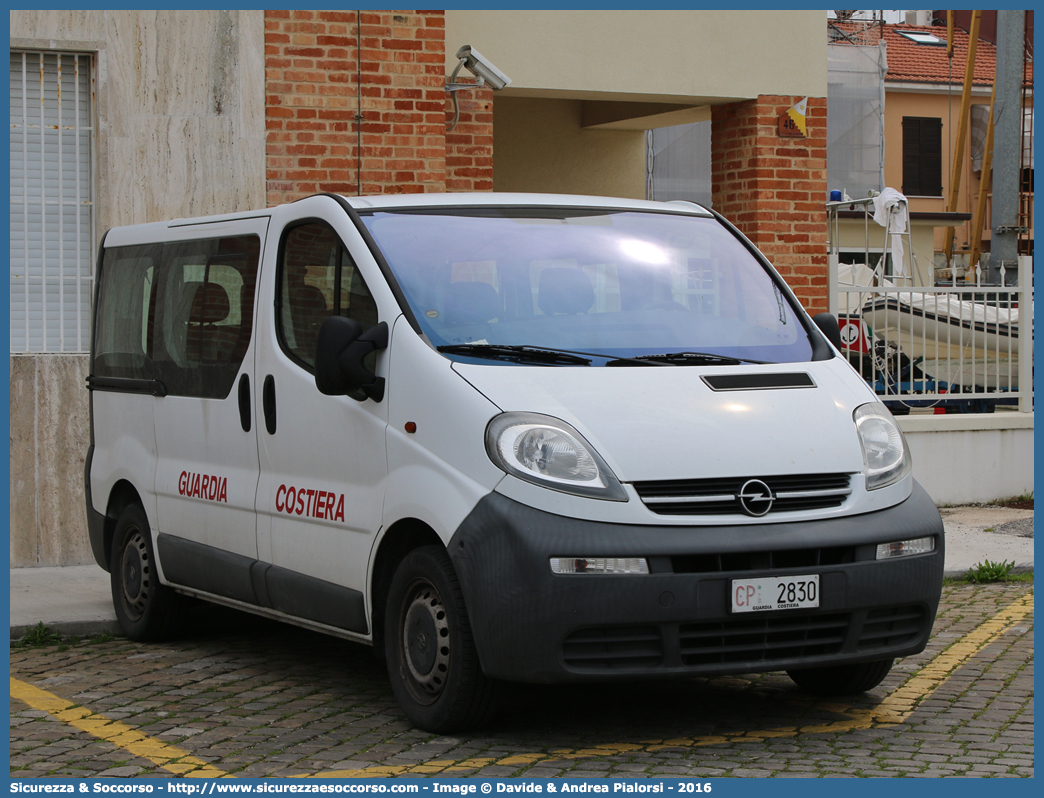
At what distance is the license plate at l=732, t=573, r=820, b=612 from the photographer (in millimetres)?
4953

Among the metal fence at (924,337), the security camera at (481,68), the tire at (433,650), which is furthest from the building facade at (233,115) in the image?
the tire at (433,650)

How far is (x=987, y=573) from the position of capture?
933 cm

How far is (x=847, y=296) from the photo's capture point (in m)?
12.9

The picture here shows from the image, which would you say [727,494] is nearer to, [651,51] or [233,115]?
[233,115]

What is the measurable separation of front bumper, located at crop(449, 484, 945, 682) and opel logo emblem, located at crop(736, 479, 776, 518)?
0.06 meters

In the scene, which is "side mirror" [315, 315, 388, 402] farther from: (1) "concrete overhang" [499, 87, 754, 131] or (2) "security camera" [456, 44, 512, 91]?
(1) "concrete overhang" [499, 87, 754, 131]

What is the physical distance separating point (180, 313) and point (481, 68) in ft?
15.8

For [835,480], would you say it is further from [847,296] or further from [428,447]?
[847,296]

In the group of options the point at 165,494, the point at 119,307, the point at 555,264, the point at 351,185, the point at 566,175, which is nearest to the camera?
the point at 555,264

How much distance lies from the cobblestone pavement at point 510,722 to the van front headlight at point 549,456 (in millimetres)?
950

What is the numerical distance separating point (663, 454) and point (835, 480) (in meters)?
0.69

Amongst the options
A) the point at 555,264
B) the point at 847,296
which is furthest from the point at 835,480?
the point at 847,296

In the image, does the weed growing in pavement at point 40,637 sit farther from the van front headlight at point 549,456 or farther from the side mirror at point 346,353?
the van front headlight at point 549,456

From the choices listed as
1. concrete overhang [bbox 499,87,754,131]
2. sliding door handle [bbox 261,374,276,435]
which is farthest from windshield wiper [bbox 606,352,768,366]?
concrete overhang [bbox 499,87,754,131]
